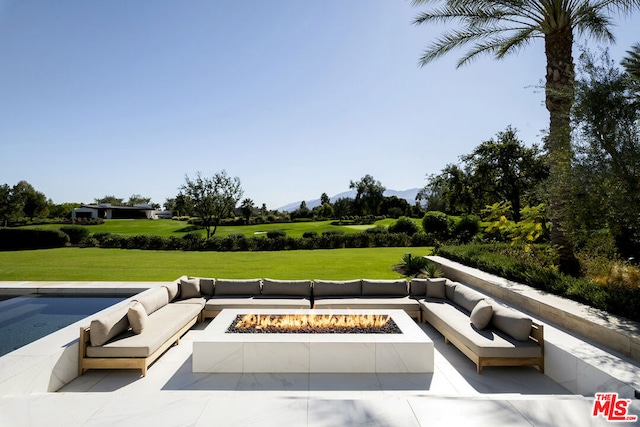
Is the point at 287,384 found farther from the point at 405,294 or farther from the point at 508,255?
the point at 508,255

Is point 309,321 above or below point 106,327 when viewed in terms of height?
below

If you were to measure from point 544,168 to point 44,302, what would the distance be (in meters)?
23.2

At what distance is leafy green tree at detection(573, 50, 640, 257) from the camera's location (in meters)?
5.61

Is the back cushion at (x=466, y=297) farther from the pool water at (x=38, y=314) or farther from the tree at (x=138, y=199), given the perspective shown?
the tree at (x=138, y=199)

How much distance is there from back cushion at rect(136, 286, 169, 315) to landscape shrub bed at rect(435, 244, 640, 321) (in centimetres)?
Result: 829

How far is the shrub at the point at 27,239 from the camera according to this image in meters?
22.4

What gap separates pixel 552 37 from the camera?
8.70 metres

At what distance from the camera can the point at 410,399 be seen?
3.65 m

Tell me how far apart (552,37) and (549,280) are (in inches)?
247

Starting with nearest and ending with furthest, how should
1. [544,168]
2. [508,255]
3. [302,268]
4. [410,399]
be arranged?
[410,399] → [508,255] → [302,268] → [544,168]

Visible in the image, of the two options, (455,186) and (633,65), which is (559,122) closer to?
(633,65)

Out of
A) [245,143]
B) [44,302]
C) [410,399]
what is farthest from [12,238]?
[410,399]

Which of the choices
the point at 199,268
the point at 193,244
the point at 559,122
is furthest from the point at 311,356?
the point at 193,244

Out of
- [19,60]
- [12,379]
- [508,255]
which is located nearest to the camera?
[12,379]
